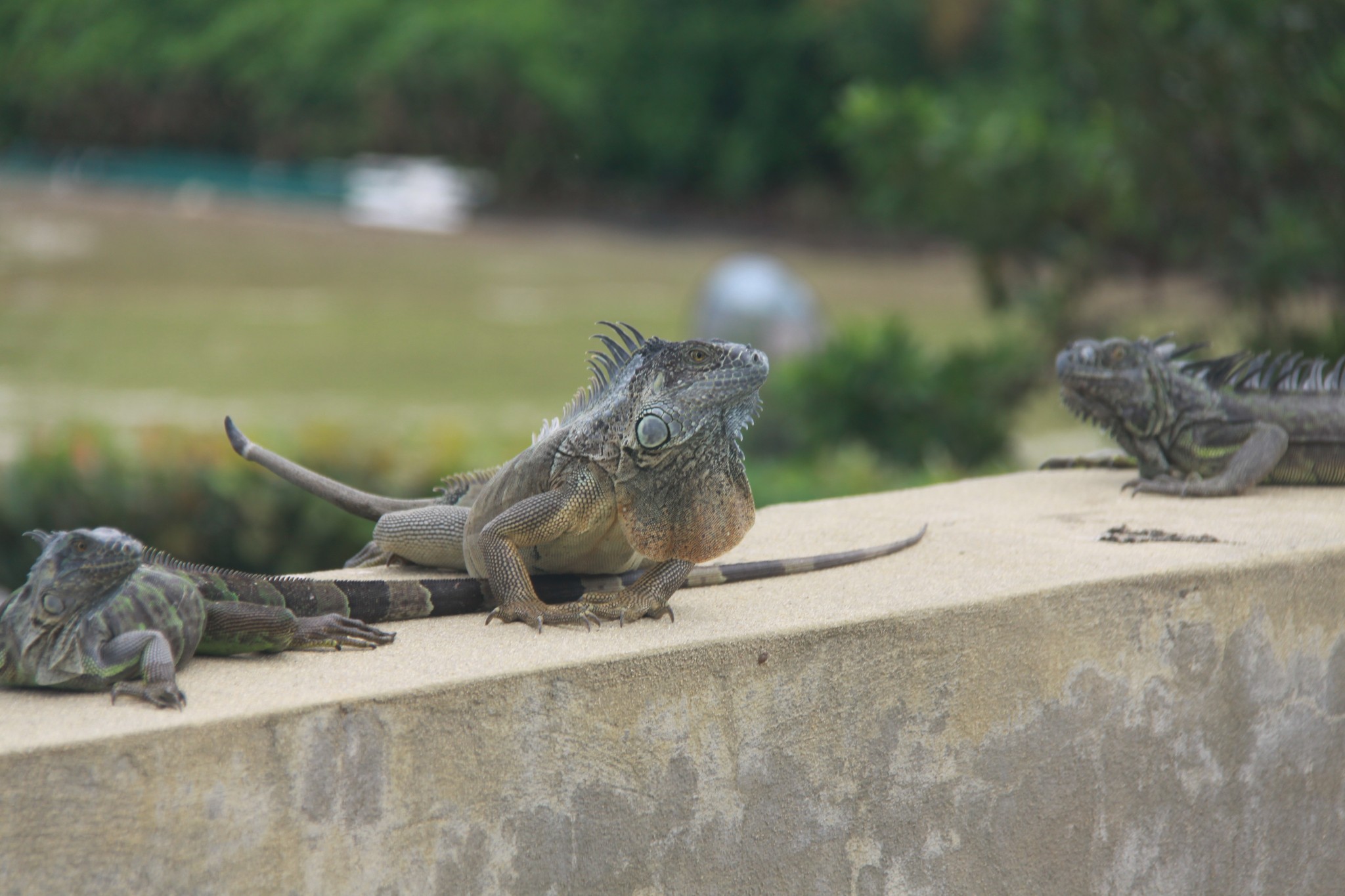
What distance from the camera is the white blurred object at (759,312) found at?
9914mm

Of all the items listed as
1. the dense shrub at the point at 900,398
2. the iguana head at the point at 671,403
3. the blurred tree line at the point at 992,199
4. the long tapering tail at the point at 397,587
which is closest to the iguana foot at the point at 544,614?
the long tapering tail at the point at 397,587

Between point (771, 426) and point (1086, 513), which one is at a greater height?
point (771, 426)

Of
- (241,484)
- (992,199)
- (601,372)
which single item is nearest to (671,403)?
(601,372)

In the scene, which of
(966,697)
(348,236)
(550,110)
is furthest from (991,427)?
(550,110)

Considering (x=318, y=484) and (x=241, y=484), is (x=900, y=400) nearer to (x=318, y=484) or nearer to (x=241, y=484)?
(x=241, y=484)

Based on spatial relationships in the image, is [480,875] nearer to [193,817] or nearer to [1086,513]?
[193,817]

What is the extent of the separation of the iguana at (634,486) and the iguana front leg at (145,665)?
569 millimetres

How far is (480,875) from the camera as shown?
201 cm

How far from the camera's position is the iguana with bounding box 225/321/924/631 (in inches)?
86.2

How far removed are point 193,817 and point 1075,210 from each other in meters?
6.64

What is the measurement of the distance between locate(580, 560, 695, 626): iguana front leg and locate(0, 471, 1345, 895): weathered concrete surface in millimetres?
37

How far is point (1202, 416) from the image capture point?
134 inches

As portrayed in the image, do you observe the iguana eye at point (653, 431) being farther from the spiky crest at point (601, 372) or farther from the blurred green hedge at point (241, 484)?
the blurred green hedge at point (241, 484)

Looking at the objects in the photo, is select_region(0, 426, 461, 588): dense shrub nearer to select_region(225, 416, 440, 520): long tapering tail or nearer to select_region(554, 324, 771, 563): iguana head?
select_region(225, 416, 440, 520): long tapering tail
